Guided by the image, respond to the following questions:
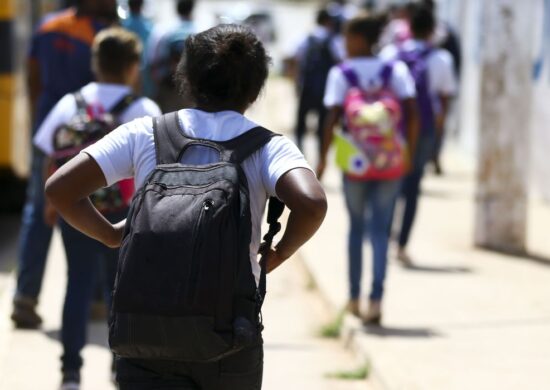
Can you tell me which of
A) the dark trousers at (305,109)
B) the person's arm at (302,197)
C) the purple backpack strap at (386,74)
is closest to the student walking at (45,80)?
the purple backpack strap at (386,74)

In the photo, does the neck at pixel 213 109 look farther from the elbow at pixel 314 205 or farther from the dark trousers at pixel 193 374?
the dark trousers at pixel 193 374

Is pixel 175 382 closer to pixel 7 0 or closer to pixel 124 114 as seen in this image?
pixel 124 114

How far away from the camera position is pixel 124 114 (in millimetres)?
5816

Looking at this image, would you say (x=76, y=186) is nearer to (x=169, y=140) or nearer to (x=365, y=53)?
(x=169, y=140)

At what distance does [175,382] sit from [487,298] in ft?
16.3

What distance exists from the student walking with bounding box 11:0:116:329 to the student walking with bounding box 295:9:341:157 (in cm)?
604

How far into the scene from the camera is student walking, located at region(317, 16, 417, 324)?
281 inches

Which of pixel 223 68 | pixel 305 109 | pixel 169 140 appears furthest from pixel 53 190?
pixel 305 109

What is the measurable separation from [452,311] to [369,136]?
1.35 metres

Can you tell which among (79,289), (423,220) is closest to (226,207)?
(79,289)

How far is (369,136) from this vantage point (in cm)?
714

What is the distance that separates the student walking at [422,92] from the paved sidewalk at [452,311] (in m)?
0.41

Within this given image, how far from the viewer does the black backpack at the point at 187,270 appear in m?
3.37

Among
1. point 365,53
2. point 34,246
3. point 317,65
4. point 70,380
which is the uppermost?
point 365,53
